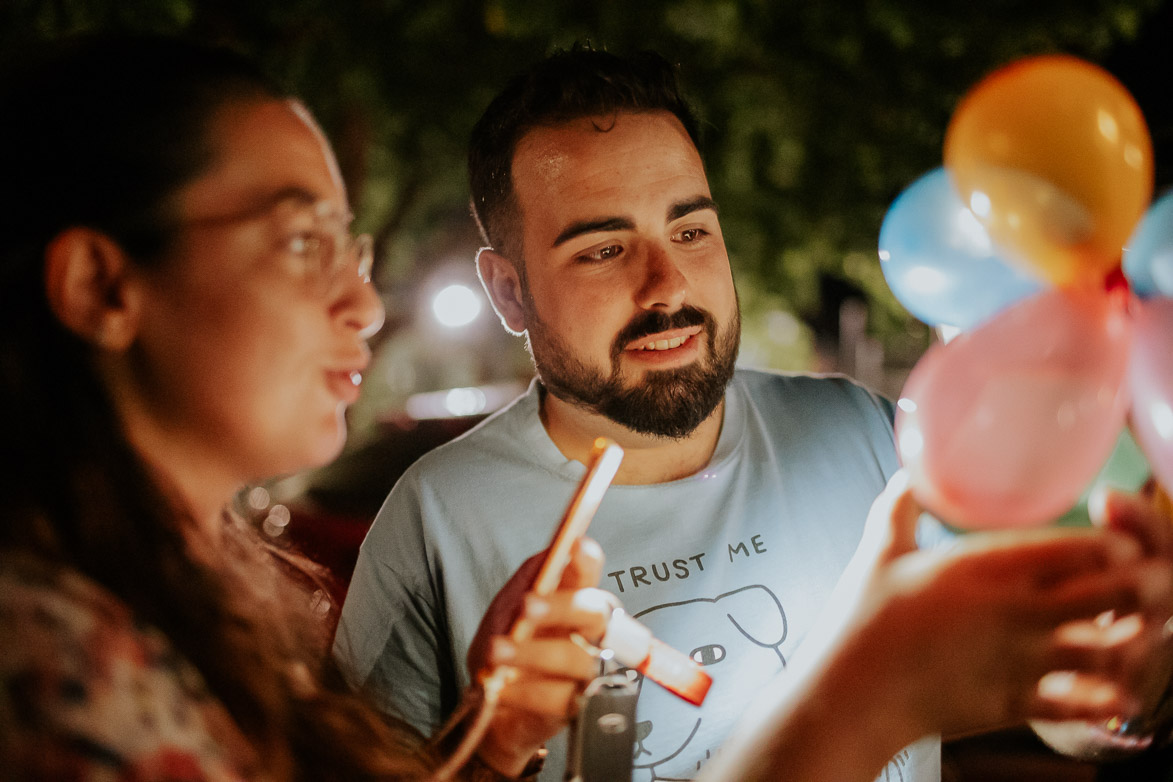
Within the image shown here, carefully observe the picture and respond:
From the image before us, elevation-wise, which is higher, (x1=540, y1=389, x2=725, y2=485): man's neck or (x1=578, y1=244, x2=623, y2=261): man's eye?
(x1=578, y1=244, x2=623, y2=261): man's eye

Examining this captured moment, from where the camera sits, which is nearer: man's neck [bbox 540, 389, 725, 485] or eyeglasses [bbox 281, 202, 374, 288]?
eyeglasses [bbox 281, 202, 374, 288]

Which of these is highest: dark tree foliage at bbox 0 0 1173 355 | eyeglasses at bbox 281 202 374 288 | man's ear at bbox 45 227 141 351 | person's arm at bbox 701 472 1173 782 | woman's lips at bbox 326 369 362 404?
dark tree foliage at bbox 0 0 1173 355

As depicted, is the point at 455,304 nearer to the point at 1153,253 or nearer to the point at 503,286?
the point at 503,286

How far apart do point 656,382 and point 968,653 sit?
0.90 m

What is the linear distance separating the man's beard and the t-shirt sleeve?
0.48 meters

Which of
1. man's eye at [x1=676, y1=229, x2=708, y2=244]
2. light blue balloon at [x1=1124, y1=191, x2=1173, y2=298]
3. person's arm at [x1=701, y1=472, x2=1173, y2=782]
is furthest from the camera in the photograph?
man's eye at [x1=676, y1=229, x2=708, y2=244]

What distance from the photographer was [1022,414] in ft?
3.37

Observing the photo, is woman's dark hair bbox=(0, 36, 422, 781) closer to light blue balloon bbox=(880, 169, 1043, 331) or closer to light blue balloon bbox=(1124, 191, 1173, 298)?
light blue balloon bbox=(880, 169, 1043, 331)

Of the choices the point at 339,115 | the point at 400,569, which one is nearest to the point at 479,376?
the point at 339,115

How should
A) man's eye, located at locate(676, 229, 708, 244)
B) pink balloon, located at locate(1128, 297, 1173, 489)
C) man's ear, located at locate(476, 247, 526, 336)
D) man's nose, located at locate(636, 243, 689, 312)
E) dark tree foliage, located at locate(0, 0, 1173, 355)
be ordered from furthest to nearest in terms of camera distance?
1. dark tree foliage, located at locate(0, 0, 1173, 355)
2. man's ear, located at locate(476, 247, 526, 336)
3. man's eye, located at locate(676, 229, 708, 244)
4. man's nose, located at locate(636, 243, 689, 312)
5. pink balloon, located at locate(1128, 297, 1173, 489)

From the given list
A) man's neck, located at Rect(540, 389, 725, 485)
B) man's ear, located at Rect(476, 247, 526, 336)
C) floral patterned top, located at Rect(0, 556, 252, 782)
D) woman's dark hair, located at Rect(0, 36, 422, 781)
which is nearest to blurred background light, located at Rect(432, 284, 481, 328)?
man's ear, located at Rect(476, 247, 526, 336)

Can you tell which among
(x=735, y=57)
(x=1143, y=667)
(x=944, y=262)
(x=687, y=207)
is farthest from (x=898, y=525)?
(x=735, y=57)

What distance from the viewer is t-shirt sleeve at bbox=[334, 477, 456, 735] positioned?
5.75 ft

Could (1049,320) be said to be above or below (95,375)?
above
